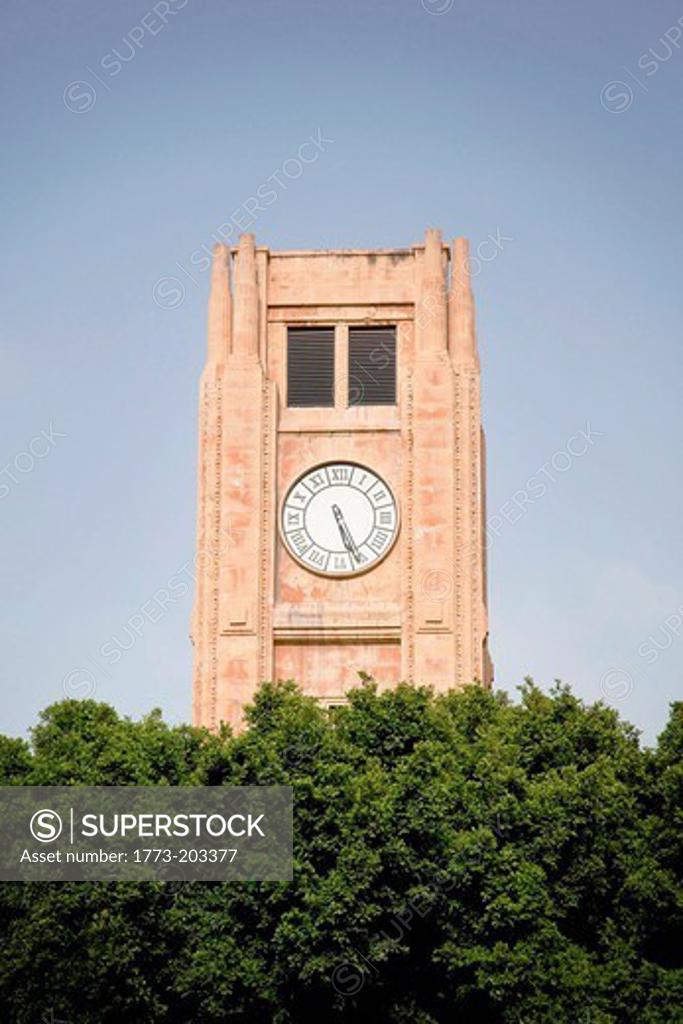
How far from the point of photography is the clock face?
76.9 meters

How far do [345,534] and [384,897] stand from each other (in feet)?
54.1

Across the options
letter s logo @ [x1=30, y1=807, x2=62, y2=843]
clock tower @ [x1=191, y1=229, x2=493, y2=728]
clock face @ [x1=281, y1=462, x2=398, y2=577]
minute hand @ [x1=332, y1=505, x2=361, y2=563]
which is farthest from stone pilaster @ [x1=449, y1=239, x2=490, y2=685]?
letter s logo @ [x1=30, y1=807, x2=62, y2=843]

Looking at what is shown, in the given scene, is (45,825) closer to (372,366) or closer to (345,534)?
(345,534)

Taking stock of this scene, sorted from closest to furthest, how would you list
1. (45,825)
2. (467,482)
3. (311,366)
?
(45,825), (467,482), (311,366)

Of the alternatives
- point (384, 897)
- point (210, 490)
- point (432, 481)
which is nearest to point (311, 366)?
point (210, 490)

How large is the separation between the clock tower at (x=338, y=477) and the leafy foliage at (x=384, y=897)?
9.04 metres

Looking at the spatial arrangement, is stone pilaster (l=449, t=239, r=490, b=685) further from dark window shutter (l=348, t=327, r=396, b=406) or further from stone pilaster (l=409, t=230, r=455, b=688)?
dark window shutter (l=348, t=327, r=396, b=406)

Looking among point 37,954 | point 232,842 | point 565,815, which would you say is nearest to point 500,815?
point 565,815

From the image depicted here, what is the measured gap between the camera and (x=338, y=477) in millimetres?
77625

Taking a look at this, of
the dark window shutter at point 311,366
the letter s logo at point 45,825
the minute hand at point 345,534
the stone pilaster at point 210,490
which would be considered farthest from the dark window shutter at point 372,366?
the letter s logo at point 45,825

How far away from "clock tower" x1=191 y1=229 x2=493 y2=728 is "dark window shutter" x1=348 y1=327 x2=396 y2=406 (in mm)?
57

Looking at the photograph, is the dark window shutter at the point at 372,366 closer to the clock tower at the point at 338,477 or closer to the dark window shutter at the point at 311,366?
the clock tower at the point at 338,477

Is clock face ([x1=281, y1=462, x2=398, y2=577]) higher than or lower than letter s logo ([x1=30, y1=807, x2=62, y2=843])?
higher

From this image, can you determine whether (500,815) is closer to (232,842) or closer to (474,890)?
(474,890)
